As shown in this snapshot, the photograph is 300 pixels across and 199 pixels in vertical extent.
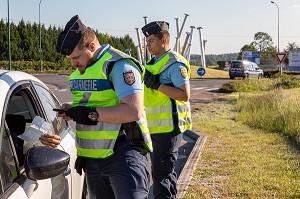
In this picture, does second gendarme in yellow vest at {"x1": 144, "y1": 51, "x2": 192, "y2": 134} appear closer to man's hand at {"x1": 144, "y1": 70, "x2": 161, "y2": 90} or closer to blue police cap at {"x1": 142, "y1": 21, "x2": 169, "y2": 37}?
man's hand at {"x1": 144, "y1": 70, "x2": 161, "y2": 90}

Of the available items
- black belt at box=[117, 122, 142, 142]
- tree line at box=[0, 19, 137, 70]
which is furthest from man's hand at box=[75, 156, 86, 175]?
tree line at box=[0, 19, 137, 70]

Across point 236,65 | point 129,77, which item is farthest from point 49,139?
point 236,65

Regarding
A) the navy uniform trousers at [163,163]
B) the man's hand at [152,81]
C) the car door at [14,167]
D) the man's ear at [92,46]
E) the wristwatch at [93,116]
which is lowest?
the navy uniform trousers at [163,163]

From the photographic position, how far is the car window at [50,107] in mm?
3438

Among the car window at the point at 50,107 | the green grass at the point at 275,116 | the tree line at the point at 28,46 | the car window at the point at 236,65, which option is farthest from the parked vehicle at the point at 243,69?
the car window at the point at 50,107

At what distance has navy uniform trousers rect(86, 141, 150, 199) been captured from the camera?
281 centimetres

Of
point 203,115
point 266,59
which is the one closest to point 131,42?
point 266,59

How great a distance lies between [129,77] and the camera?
272cm

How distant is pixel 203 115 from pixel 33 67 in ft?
137

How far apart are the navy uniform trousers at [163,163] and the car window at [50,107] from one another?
0.88 m

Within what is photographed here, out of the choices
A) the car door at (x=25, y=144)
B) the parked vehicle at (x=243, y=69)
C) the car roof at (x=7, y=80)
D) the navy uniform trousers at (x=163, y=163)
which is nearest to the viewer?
the car door at (x=25, y=144)

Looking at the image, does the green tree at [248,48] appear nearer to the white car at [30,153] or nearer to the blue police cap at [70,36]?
the white car at [30,153]

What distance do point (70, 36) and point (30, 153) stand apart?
2.71 ft

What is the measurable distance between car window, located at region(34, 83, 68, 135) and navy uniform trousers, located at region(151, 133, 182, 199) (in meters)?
0.88
